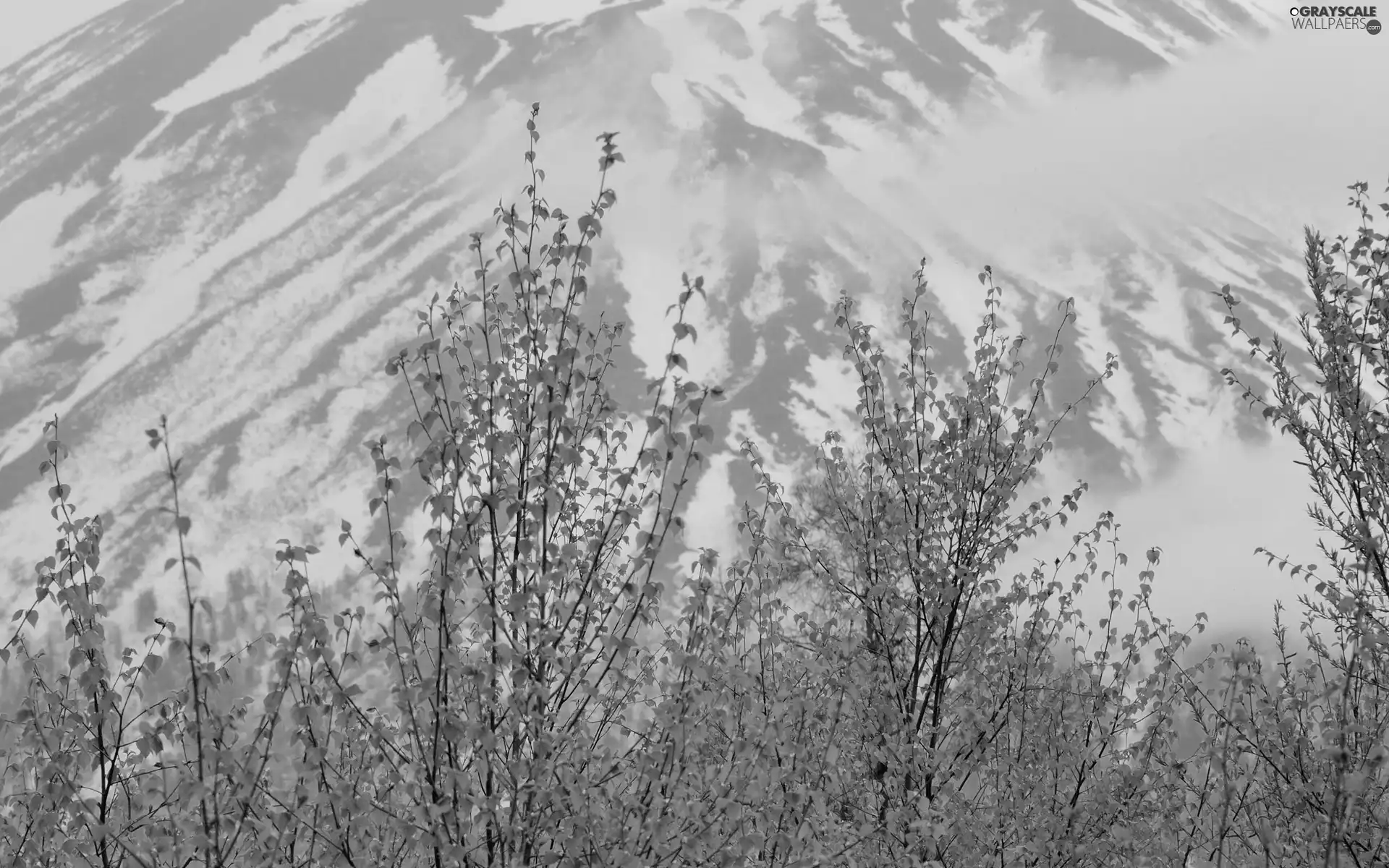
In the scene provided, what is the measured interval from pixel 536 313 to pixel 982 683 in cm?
686

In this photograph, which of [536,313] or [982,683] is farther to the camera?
[982,683]

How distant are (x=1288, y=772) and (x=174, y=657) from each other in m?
7.82

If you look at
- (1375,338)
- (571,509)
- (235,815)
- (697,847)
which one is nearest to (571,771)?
(697,847)

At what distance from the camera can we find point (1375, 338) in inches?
377

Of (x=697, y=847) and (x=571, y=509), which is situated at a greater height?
(x=571, y=509)

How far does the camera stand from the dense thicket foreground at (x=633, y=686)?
604 centimetres

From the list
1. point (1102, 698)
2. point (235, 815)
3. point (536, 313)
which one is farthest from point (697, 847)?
point (1102, 698)

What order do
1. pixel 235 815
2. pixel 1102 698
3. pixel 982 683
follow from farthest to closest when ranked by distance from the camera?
pixel 982 683 < pixel 1102 698 < pixel 235 815

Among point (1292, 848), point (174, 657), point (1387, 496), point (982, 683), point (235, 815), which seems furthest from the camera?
point (982, 683)

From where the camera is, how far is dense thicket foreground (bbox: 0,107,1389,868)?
19.8 ft

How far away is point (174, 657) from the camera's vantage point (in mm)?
5547

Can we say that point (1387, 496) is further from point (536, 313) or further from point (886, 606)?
point (536, 313)

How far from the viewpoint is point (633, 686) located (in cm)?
735

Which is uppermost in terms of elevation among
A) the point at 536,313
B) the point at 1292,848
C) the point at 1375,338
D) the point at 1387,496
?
the point at 536,313
